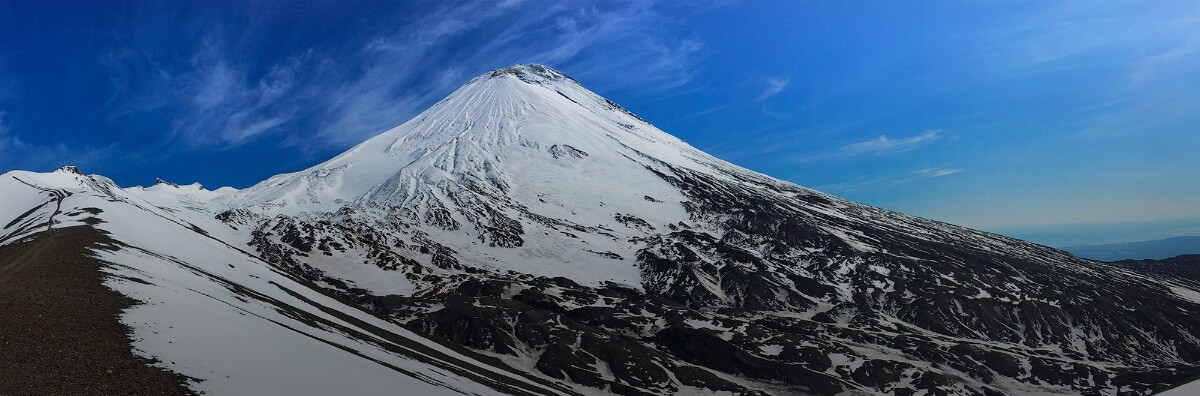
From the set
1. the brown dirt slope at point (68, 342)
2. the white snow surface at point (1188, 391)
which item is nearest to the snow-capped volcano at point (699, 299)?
the brown dirt slope at point (68, 342)

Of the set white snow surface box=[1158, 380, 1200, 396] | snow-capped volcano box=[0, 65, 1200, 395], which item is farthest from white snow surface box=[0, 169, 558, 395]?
white snow surface box=[1158, 380, 1200, 396]

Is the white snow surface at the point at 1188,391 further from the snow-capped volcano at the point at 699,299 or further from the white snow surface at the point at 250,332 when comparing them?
the snow-capped volcano at the point at 699,299

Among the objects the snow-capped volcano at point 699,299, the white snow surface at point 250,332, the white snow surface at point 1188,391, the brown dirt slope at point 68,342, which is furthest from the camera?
the snow-capped volcano at point 699,299

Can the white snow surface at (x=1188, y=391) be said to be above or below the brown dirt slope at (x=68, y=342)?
below

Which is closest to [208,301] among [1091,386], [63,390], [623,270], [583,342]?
[63,390]

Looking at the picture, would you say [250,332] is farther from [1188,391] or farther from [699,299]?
[699,299]

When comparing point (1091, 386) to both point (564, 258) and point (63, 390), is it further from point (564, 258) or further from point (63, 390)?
point (63, 390)

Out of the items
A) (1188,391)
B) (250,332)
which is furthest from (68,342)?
(1188,391)

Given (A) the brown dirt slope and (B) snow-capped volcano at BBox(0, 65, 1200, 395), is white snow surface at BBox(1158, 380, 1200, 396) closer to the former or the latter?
(B) snow-capped volcano at BBox(0, 65, 1200, 395)
